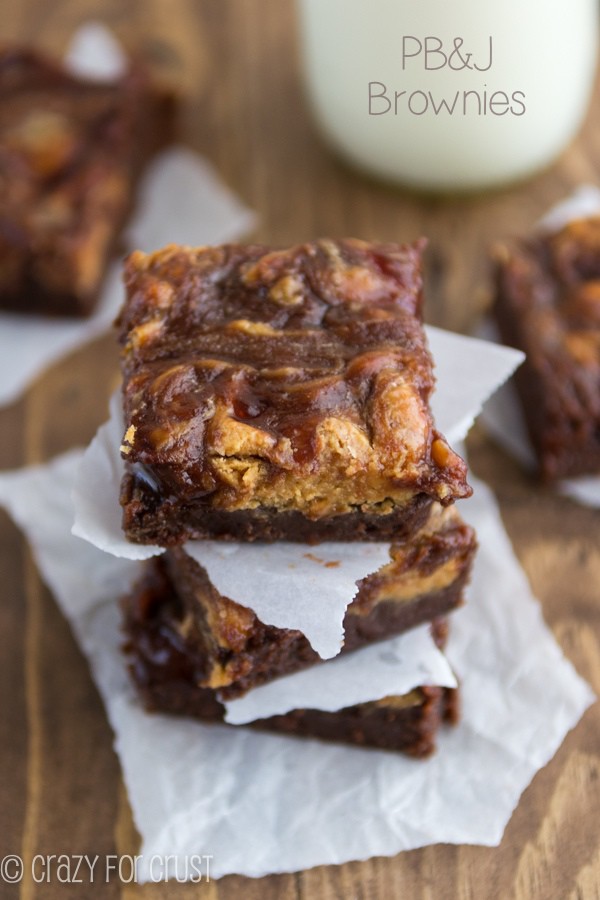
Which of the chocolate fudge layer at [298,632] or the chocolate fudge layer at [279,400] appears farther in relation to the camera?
the chocolate fudge layer at [298,632]

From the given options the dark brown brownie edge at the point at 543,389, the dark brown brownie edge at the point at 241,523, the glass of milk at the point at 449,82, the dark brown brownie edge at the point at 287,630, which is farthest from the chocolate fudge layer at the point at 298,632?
the glass of milk at the point at 449,82

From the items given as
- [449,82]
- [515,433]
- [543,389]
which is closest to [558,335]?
[543,389]

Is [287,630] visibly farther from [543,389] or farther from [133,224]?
[133,224]

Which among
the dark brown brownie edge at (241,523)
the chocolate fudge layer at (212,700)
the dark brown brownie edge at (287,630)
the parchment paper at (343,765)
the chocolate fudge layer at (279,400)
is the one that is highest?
the chocolate fudge layer at (279,400)

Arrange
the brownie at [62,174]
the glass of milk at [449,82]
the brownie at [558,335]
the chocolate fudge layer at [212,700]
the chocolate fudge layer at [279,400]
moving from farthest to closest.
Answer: the brownie at [62,174]
the glass of milk at [449,82]
the brownie at [558,335]
the chocolate fudge layer at [212,700]
the chocolate fudge layer at [279,400]

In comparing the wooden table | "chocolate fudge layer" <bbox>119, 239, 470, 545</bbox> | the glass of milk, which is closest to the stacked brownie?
"chocolate fudge layer" <bbox>119, 239, 470, 545</bbox>

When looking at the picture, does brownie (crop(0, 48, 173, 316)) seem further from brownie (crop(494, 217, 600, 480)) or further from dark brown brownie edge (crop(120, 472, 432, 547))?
dark brown brownie edge (crop(120, 472, 432, 547))

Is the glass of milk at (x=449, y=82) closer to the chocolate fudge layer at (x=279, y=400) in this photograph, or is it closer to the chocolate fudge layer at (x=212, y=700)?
the chocolate fudge layer at (x=279, y=400)
